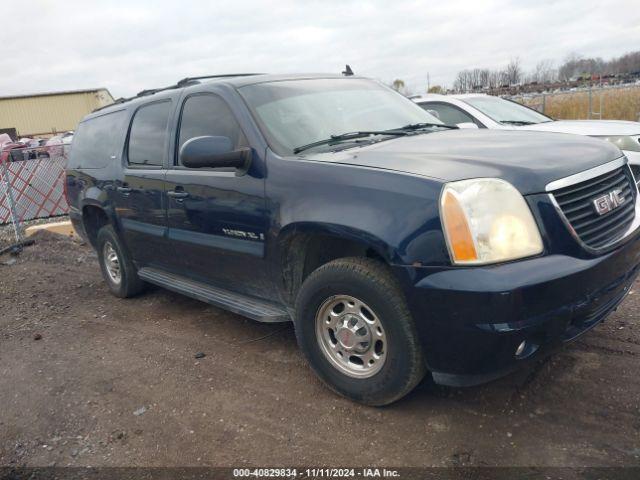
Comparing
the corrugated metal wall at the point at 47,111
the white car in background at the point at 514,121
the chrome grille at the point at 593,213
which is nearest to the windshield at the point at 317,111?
the chrome grille at the point at 593,213

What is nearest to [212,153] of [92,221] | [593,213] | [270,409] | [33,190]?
[270,409]

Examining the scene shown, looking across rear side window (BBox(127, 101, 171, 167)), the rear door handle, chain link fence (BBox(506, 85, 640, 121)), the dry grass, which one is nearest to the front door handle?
the rear door handle

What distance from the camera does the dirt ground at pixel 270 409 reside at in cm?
263

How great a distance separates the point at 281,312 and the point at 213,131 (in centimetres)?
138

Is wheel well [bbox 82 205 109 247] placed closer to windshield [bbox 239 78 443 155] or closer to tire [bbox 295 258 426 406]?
windshield [bbox 239 78 443 155]

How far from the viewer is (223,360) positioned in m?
3.84

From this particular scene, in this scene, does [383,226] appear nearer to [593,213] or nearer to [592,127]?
[593,213]

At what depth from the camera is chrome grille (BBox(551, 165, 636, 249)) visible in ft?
8.45

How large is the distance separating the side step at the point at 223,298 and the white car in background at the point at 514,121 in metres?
3.55

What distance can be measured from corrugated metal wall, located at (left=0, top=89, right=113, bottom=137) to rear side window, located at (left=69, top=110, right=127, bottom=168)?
50420 mm

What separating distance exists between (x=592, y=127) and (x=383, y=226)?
514cm

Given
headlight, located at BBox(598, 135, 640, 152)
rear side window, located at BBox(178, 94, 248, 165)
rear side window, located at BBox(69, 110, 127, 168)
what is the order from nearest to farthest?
rear side window, located at BBox(178, 94, 248, 165) → rear side window, located at BBox(69, 110, 127, 168) → headlight, located at BBox(598, 135, 640, 152)

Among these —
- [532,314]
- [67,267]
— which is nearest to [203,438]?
[532,314]

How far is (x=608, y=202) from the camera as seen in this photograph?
2803 mm
